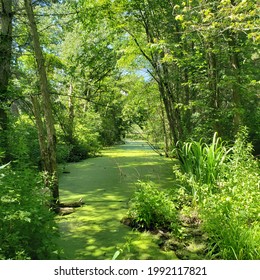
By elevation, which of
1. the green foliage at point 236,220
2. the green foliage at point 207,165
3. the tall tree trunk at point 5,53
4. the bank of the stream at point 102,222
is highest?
the tall tree trunk at point 5,53

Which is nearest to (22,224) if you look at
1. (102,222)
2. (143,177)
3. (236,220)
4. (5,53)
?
(102,222)

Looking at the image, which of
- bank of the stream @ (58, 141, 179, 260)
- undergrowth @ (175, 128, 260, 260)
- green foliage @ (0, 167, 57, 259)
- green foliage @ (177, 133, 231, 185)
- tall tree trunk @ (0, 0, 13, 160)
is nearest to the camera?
green foliage @ (0, 167, 57, 259)

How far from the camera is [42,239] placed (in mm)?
2090

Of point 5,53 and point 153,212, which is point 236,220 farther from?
point 5,53

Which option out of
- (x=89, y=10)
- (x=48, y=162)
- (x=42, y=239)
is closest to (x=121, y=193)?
(x=48, y=162)

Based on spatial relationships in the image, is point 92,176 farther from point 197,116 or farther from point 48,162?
point 197,116

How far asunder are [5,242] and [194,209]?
2346 millimetres

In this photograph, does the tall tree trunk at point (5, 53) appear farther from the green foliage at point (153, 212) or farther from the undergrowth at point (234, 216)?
the undergrowth at point (234, 216)

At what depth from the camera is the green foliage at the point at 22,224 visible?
1.85m

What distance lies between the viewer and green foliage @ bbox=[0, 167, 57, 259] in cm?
185

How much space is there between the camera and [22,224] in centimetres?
207

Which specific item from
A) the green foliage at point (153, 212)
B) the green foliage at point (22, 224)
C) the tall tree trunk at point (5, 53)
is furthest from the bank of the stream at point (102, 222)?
the tall tree trunk at point (5, 53)

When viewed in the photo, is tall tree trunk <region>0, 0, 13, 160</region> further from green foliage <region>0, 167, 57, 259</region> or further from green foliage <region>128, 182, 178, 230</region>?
green foliage <region>0, 167, 57, 259</region>

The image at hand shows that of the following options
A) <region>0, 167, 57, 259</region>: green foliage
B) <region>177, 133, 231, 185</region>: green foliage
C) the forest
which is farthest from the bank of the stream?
<region>177, 133, 231, 185</region>: green foliage
